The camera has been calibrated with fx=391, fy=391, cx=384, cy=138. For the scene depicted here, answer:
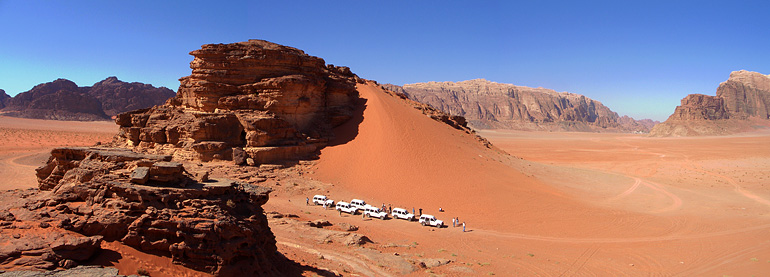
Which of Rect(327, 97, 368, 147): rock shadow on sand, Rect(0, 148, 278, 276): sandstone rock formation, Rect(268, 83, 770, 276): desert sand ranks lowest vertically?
Rect(268, 83, 770, 276): desert sand

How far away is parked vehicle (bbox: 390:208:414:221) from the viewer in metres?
18.9

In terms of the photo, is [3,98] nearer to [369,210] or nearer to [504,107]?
[369,210]

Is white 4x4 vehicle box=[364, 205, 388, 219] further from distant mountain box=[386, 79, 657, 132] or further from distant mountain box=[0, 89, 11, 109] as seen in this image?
distant mountain box=[0, 89, 11, 109]

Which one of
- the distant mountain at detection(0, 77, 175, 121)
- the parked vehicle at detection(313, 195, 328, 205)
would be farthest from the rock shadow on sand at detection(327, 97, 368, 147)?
the distant mountain at detection(0, 77, 175, 121)

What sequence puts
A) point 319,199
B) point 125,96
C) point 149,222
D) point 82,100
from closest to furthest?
point 149,222 < point 319,199 < point 82,100 < point 125,96

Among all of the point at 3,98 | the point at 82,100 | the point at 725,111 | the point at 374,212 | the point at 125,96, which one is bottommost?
the point at 374,212

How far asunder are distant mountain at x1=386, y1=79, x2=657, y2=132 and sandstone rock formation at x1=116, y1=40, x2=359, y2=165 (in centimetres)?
12291

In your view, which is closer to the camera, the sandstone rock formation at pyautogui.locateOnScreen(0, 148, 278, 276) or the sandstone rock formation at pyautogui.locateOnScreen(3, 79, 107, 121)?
the sandstone rock formation at pyautogui.locateOnScreen(0, 148, 278, 276)

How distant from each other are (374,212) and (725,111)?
145m

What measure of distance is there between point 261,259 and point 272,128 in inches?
690

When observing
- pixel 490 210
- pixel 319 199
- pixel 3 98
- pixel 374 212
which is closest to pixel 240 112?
pixel 319 199

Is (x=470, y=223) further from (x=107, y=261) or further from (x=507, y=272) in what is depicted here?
(x=107, y=261)

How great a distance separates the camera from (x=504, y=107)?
169m

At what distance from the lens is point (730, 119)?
117000 millimetres
